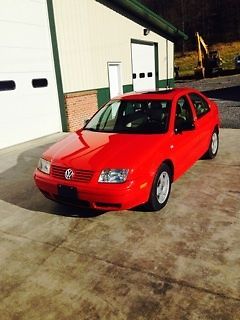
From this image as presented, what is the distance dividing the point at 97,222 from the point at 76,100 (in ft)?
23.4

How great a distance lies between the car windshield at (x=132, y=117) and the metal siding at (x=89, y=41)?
523cm

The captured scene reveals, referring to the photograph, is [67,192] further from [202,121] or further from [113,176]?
[202,121]

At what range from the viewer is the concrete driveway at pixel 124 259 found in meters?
2.93

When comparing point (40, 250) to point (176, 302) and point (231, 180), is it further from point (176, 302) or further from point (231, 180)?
point (231, 180)

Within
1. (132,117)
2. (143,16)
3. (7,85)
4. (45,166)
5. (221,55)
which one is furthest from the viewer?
(221,55)

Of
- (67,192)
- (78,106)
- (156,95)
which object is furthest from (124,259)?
(78,106)

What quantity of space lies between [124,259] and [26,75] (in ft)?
24.7

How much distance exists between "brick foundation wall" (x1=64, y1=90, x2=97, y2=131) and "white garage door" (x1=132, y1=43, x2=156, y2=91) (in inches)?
136

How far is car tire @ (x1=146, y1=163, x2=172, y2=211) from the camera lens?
445 cm

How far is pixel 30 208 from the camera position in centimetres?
513

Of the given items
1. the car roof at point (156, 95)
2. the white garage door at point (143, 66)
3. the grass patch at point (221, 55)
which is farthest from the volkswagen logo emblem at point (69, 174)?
the grass patch at point (221, 55)

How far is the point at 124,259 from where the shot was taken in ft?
11.9

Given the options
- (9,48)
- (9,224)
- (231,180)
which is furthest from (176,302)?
(9,48)

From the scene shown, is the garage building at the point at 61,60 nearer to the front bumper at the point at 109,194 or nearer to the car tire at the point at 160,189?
the front bumper at the point at 109,194
